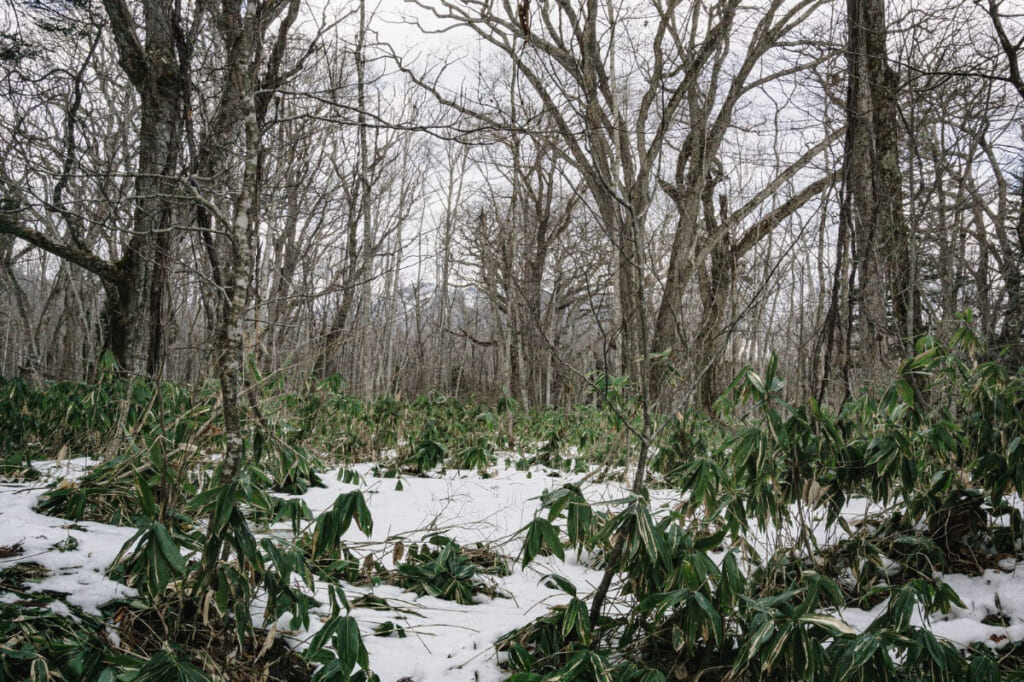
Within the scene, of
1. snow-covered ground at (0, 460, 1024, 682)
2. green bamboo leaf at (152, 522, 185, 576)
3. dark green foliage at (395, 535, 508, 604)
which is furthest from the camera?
dark green foliage at (395, 535, 508, 604)

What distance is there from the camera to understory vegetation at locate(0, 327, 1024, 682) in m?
1.50

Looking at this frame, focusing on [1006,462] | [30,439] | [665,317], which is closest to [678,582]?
[1006,462]

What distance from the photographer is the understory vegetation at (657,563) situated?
150 centimetres

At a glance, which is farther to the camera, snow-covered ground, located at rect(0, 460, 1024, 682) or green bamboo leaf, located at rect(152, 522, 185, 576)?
snow-covered ground, located at rect(0, 460, 1024, 682)

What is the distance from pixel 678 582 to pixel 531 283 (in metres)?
7.89

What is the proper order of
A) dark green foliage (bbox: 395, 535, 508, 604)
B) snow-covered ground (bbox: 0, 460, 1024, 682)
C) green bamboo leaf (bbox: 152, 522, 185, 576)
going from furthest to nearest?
1. dark green foliage (bbox: 395, 535, 508, 604)
2. snow-covered ground (bbox: 0, 460, 1024, 682)
3. green bamboo leaf (bbox: 152, 522, 185, 576)

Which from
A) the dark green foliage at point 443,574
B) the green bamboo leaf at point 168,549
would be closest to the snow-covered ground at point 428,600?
the dark green foliage at point 443,574

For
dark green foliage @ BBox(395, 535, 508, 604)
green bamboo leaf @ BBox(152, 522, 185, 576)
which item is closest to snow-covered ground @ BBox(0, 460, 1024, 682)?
dark green foliage @ BBox(395, 535, 508, 604)

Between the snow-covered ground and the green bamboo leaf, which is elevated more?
the green bamboo leaf

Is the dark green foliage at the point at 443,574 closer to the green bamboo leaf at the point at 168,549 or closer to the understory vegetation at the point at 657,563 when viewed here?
the understory vegetation at the point at 657,563

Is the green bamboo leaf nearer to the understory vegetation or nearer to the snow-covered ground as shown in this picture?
the understory vegetation

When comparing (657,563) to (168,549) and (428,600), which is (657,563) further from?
(168,549)

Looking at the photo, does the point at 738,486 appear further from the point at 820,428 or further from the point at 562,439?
the point at 562,439

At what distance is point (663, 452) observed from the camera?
11.9ft
